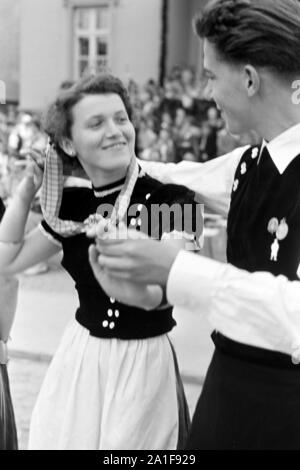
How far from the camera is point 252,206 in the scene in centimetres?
135

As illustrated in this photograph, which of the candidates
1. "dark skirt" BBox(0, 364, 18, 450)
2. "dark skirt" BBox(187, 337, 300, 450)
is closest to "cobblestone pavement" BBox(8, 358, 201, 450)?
"dark skirt" BBox(0, 364, 18, 450)

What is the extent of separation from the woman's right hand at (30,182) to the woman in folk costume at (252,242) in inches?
22.7

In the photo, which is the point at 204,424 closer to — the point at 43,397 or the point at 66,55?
the point at 43,397

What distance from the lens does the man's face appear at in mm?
1314

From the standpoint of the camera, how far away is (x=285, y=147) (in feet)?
4.35

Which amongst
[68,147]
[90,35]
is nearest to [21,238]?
[68,147]

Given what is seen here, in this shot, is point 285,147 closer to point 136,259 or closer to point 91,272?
point 136,259

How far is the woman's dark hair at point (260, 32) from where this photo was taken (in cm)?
125

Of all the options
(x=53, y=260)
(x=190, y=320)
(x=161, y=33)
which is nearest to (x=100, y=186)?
(x=190, y=320)

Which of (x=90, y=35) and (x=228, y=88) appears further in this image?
(x=90, y=35)

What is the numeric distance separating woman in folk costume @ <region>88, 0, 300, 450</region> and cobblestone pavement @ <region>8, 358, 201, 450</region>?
76.1 inches

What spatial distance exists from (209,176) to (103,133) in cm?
29

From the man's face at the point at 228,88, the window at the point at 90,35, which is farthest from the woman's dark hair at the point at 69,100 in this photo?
the window at the point at 90,35

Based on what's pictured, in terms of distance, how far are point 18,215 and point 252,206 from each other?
0.73 metres
